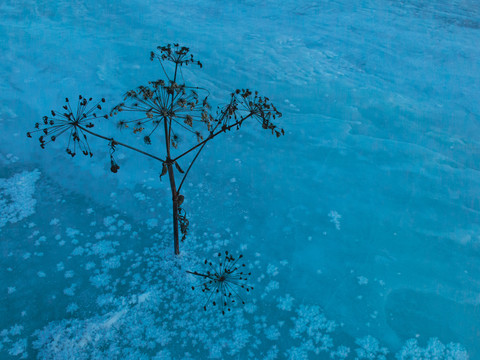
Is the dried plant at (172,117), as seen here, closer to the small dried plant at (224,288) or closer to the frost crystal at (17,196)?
the small dried plant at (224,288)

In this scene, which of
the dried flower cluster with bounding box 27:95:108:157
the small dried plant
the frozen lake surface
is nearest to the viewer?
the dried flower cluster with bounding box 27:95:108:157

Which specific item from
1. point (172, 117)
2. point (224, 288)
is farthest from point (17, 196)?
point (224, 288)

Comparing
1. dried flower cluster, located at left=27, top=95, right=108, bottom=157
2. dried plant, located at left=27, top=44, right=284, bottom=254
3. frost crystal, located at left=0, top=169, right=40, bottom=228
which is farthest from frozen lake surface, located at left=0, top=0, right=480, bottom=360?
dried plant, located at left=27, top=44, right=284, bottom=254

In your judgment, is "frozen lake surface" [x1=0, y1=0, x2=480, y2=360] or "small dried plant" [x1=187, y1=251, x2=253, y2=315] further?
"small dried plant" [x1=187, y1=251, x2=253, y2=315]

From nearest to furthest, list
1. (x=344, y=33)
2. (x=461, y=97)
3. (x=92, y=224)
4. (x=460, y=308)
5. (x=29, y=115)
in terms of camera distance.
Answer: (x=460, y=308)
(x=92, y=224)
(x=29, y=115)
(x=461, y=97)
(x=344, y=33)

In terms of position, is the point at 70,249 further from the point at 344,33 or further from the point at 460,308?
the point at 344,33

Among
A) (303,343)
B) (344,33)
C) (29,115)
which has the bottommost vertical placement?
(303,343)

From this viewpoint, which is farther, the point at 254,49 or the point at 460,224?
the point at 254,49

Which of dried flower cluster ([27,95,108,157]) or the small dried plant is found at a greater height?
dried flower cluster ([27,95,108,157])

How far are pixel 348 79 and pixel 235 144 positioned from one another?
6.60 feet

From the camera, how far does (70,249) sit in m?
2.55

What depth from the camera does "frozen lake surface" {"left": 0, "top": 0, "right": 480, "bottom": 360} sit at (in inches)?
86.4

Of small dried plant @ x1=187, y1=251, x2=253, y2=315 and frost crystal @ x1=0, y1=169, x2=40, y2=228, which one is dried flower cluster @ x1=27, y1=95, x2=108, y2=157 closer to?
frost crystal @ x1=0, y1=169, x2=40, y2=228

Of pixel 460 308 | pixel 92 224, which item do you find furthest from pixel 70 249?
pixel 460 308
